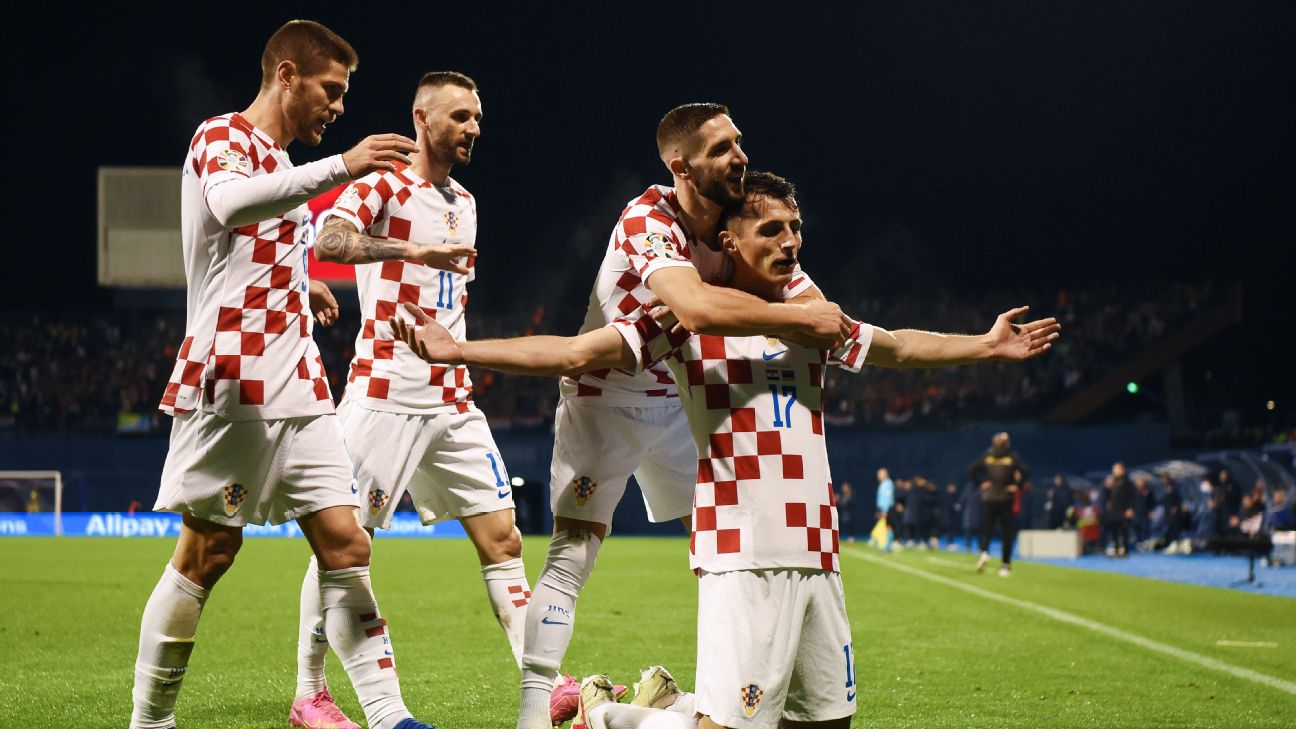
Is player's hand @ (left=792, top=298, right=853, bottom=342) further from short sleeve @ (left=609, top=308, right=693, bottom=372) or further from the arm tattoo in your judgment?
the arm tattoo

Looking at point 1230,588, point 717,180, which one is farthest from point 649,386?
point 1230,588

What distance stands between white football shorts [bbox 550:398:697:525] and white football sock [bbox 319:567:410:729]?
0.79m

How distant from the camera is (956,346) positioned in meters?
3.74

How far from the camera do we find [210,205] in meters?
3.89

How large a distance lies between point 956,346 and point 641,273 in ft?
3.14

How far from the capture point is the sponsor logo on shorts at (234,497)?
4.04 m

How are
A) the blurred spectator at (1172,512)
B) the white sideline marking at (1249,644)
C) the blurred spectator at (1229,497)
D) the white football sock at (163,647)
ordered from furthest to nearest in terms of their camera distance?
1. the blurred spectator at (1172,512)
2. the blurred spectator at (1229,497)
3. the white sideline marking at (1249,644)
4. the white football sock at (163,647)

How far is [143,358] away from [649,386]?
37.5 metres

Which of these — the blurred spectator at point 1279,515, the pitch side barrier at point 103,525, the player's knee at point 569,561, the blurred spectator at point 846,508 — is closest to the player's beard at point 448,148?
the player's knee at point 569,561

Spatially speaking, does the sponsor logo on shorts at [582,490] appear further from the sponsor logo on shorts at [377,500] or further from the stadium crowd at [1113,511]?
the stadium crowd at [1113,511]

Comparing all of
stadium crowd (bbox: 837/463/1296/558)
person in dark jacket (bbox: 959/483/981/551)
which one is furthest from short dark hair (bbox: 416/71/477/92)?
person in dark jacket (bbox: 959/483/981/551)

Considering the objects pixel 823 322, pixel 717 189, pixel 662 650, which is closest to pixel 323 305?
pixel 717 189

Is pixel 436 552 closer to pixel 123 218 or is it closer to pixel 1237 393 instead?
pixel 123 218

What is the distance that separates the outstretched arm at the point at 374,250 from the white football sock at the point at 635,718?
1.48 meters
